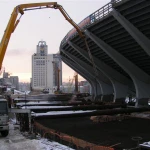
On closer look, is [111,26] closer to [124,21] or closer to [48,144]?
[124,21]

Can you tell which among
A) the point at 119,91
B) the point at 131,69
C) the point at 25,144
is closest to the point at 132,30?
the point at 131,69

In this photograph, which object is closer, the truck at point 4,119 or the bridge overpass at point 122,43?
the truck at point 4,119

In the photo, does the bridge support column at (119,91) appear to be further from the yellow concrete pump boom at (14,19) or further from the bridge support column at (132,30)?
the yellow concrete pump boom at (14,19)

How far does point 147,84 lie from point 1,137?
29.8m

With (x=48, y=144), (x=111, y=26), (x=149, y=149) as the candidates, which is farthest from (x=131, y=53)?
(x=149, y=149)

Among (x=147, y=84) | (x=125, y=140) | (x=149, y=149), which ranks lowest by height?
(x=125, y=140)

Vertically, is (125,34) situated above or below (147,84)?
above

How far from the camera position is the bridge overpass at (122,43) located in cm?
3194

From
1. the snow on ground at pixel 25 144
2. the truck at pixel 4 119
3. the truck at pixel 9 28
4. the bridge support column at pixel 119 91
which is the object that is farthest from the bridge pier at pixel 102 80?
the snow on ground at pixel 25 144

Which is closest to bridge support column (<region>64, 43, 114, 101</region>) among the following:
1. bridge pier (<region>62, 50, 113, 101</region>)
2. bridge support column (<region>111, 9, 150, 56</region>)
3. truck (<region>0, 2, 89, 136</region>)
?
bridge pier (<region>62, 50, 113, 101</region>)

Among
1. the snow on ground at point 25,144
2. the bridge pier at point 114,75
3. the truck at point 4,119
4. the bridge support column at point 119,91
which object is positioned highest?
the bridge pier at point 114,75

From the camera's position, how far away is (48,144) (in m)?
17.0

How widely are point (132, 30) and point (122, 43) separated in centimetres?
694

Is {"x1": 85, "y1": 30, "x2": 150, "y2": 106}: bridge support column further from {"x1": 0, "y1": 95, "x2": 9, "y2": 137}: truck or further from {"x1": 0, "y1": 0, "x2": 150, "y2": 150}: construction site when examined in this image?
Answer: {"x1": 0, "y1": 95, "x2": 9, "y2": 137}: truck
